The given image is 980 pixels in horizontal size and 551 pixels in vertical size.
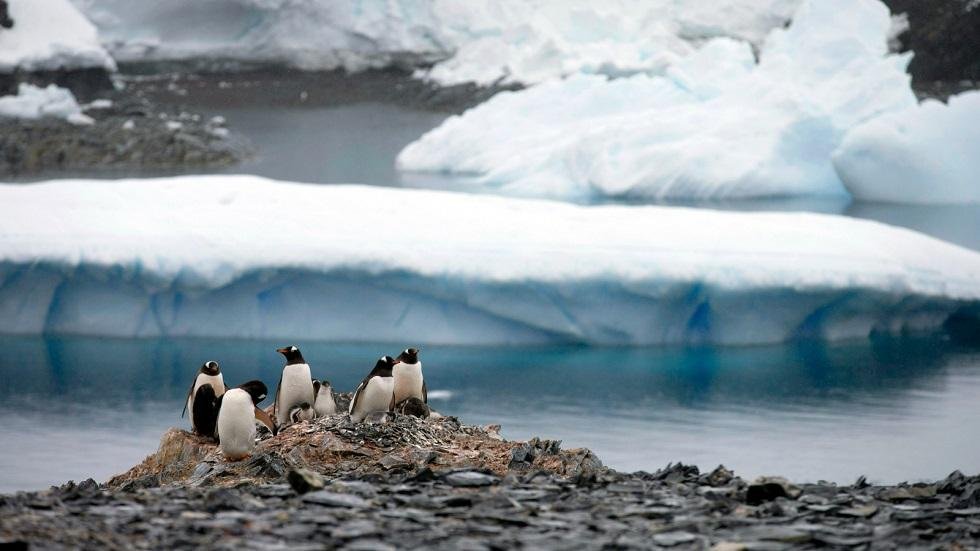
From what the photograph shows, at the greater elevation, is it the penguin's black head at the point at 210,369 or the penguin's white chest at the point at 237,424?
the penguin's black head at the point at 210,369

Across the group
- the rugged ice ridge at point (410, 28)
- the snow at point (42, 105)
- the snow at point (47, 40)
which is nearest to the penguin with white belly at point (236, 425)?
the snow at point (42, 105)

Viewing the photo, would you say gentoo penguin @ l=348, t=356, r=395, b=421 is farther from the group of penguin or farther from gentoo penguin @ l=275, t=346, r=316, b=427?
gentoo penguin @ l=275, t=346, r=316, b=427

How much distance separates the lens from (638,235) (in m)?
9.20

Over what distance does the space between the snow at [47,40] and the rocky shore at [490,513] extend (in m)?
17.3

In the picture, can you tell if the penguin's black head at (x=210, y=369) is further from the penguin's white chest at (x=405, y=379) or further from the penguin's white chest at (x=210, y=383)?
the penguin's white chest at (x=405, y=379)

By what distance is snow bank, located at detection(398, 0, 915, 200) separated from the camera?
15.5m

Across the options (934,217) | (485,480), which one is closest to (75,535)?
(485,480)

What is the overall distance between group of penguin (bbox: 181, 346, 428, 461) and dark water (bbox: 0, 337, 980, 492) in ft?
4.64

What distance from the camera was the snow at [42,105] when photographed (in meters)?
19.5

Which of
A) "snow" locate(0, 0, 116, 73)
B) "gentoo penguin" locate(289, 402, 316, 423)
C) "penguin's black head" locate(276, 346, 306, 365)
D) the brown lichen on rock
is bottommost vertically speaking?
the brown lichen on rock

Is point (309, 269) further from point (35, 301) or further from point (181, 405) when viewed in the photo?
point (35, 301)

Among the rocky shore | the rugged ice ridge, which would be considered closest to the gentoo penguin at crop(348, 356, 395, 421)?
the rocky shore

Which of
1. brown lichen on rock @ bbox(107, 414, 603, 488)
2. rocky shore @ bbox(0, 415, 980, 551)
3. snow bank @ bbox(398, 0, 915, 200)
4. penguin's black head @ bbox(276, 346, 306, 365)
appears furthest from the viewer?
snow bank @ bbox(398, 0, 915, 200)

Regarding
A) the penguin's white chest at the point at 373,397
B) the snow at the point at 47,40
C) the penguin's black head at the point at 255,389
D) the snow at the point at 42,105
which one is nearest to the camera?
the penguin's black head at the point at 255,389
